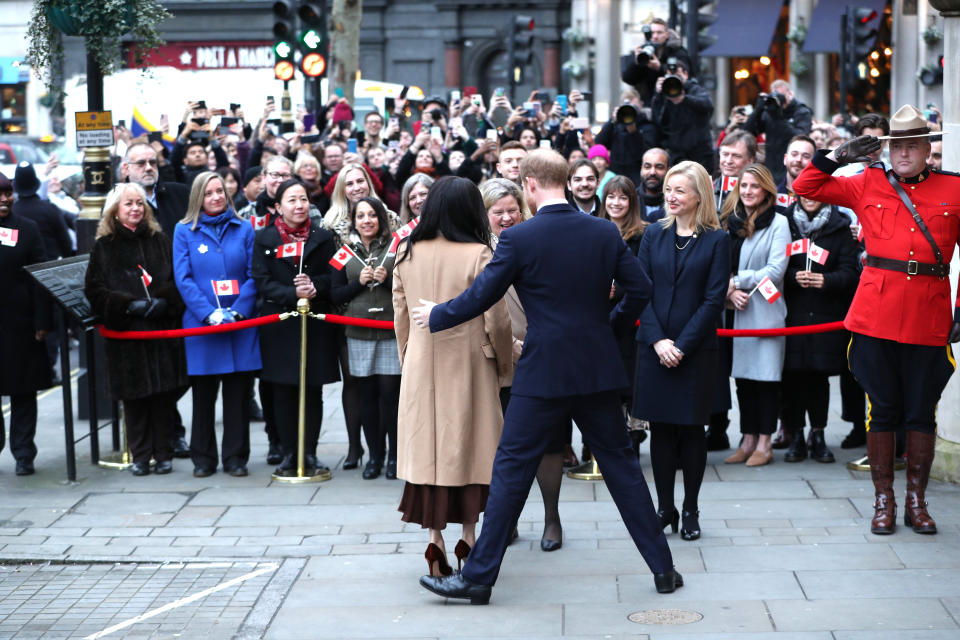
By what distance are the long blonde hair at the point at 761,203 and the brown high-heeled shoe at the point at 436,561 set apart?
341 centimetres

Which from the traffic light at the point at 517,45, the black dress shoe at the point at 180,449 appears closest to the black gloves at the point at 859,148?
the black dress shoe at the point at 180,449

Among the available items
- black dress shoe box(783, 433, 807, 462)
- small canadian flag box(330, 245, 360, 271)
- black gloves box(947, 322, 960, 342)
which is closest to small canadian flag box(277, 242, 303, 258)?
small canadian flag box(330, 245, 360, 271)

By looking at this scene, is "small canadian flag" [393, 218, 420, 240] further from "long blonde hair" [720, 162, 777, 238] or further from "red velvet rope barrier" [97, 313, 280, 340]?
"long blonde hair" [720, 162, 777, 238]

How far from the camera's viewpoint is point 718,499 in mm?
8023

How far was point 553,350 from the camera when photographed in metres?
5.86

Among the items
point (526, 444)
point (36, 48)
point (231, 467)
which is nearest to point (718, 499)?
point (526, 444)

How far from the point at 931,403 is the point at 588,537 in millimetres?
1883

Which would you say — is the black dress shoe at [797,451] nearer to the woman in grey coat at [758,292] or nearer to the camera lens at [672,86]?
the woman in grey coat at [758,292]

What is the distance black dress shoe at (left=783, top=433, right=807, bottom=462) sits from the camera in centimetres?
898

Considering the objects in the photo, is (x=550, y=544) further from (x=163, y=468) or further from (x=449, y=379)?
(x=163, y=468)

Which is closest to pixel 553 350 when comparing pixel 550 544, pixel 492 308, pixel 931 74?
pixel 492 308

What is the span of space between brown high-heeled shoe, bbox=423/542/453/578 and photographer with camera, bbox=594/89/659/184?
238 inches

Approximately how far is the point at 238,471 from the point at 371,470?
0.89 meters

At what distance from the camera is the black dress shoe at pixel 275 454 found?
9.38 meters
